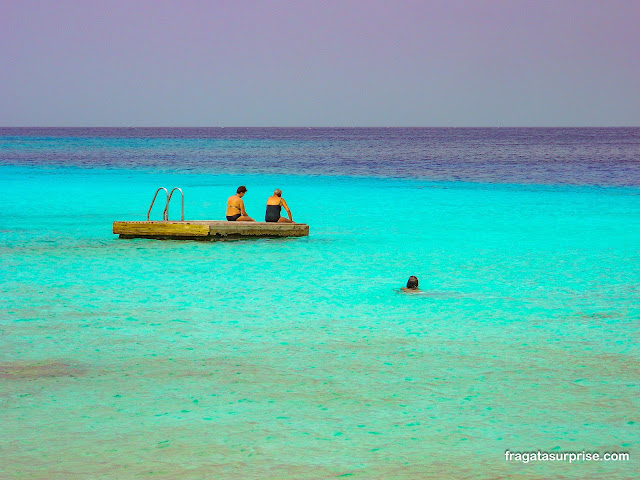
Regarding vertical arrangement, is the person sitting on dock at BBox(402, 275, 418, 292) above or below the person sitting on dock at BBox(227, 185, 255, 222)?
below

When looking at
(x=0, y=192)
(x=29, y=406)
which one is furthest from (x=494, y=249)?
(x=0, y=192)

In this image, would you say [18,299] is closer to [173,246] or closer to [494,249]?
[173,246]

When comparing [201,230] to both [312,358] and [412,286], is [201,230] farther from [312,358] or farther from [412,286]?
[312,358]

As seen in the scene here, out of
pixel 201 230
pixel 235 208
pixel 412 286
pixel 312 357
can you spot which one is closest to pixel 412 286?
pixel 412 286

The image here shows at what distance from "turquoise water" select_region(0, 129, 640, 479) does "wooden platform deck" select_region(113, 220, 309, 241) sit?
0.28 metres

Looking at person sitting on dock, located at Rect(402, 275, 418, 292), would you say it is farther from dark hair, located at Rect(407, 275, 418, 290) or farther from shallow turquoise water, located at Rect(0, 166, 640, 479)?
shallow turquoise water, located at Rect(0, 166, 640, 479)

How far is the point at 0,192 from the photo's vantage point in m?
34.7

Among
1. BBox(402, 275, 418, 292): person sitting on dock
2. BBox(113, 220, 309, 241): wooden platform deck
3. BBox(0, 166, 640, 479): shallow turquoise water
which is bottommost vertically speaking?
BBox(0, 166, 640, 479): shallow turquoise water

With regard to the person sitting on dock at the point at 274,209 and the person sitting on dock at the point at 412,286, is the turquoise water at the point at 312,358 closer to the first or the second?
the person sitting on dock at the point at 412,286

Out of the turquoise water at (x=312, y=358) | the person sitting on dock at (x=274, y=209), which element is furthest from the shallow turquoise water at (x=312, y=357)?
the person sitting on dock at (x=274, y=209)

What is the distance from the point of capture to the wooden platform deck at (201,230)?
16.9m

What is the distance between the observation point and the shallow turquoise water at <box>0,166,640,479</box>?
5719 mm

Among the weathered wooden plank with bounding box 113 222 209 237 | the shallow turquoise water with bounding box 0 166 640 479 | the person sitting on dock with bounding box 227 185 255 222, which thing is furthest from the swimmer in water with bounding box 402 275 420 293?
the person sitting on dock with bounding box 227 185 255 222

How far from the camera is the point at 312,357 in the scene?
27.2 feet
